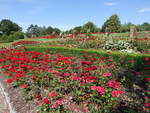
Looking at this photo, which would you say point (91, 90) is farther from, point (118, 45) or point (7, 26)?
point (7, 26)

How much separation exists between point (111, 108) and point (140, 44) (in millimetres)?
7702

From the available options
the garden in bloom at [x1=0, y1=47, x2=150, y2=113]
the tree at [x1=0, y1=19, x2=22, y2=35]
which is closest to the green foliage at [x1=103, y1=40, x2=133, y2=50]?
the garden in bloom at [x1=0, y1=47, x2=150, y2=113]

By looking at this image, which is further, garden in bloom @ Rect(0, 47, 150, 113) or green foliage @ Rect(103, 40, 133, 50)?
green foliage @ Rect(103, 40, 133, 50)

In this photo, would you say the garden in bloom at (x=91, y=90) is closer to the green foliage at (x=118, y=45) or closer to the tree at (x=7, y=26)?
the green foliage at (x=118, y=45)

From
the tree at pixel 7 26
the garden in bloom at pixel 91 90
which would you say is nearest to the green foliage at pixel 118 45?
the garden in bloom at pixel 91 90

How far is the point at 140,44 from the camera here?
30.9ft

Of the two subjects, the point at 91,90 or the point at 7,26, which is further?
the point at 7,26

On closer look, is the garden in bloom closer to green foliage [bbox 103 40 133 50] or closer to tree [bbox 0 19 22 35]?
green foliage [bbox 103 40 133 50]

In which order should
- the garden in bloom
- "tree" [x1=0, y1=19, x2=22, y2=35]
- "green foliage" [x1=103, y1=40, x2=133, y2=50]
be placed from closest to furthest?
the garden in bloom → "green foliage" [x1=103, y1=40, x2=133, y2=50] → "tree" [x1=0, y1=19, x2=22, y2=35]

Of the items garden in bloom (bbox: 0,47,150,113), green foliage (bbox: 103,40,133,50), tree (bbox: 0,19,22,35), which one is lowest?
garden in bloom (bbox: 0,47,150,113)

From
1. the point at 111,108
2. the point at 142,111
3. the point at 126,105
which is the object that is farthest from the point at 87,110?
the point at 142,111

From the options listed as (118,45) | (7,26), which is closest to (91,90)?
(118,45)

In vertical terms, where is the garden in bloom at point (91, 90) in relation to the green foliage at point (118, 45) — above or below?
below

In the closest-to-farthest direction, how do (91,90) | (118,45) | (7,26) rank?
(91,90)
(118,45)
(7,26)
